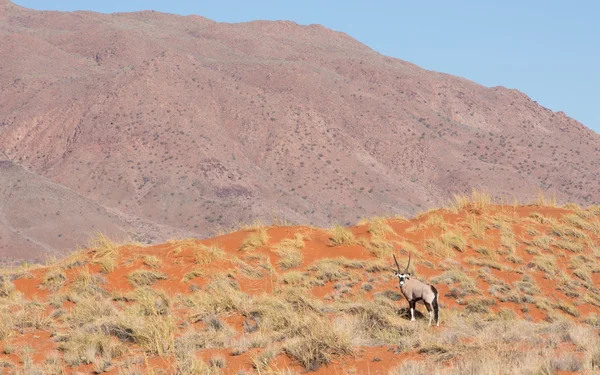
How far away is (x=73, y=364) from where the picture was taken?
11141 mm

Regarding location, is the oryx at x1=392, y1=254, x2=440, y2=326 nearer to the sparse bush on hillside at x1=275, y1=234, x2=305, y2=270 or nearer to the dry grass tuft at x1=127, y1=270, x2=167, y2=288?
the sparse bush on hillside at x1=275, y1=234, x2=305, y2=270

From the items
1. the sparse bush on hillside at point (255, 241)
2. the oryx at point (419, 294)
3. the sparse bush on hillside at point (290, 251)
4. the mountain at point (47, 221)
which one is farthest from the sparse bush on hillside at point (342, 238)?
the mountain at point (47, 221)

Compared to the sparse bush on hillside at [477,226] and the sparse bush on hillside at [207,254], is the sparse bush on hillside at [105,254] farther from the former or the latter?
the sparse bush on hillside at [477,226]

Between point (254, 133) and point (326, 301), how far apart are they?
88562mm

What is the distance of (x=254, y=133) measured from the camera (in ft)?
342

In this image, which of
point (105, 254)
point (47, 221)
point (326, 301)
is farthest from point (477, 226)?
point (47, 221)

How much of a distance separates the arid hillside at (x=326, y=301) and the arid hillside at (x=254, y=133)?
59130 millimetres

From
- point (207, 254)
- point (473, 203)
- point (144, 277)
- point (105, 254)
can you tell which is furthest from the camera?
point (473, 203)

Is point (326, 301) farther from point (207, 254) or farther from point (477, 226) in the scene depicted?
point (477, 226)

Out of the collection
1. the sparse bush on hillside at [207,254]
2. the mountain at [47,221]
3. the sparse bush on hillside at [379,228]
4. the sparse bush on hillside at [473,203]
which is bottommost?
the mountain at [47,221]

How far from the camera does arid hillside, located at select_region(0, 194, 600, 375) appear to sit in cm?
1020

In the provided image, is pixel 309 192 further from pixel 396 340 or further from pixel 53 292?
pixel 396 340

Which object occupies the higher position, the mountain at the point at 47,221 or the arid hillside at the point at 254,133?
the arid hillside at the point at 254,133

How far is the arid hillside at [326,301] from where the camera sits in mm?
10203
